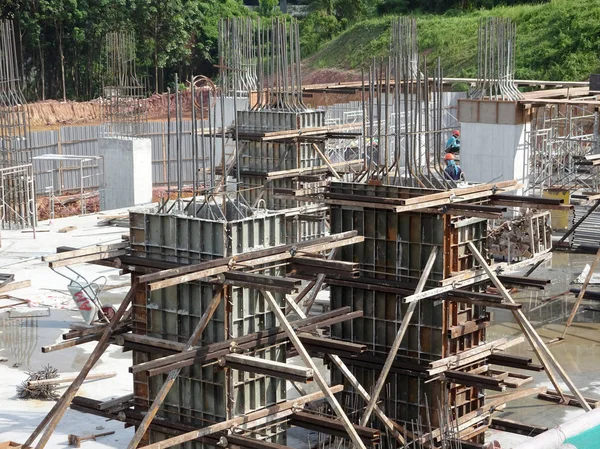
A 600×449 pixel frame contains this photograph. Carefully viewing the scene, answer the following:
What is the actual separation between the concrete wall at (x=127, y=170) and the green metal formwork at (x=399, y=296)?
704 inches

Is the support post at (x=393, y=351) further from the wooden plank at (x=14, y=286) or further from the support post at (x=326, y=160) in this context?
the wooden plank at (x=14, y=286)

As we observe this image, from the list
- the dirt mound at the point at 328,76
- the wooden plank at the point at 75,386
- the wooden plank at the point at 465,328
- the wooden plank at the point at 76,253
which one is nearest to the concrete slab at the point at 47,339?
the wooden plank at the point at 75,386

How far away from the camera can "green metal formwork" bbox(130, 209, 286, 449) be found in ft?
39.1

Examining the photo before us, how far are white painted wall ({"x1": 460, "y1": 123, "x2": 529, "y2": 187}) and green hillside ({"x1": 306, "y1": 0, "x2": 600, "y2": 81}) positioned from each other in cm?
1769

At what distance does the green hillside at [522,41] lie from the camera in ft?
144

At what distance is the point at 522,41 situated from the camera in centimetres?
4703

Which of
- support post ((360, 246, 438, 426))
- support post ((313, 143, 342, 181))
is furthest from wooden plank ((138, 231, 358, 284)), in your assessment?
support post ((313, 143, 342, 181))

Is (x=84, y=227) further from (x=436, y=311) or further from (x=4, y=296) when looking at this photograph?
(x=436, y=311)

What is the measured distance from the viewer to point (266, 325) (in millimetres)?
12328

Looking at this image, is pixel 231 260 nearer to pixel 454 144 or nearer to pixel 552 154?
pixel 552 154

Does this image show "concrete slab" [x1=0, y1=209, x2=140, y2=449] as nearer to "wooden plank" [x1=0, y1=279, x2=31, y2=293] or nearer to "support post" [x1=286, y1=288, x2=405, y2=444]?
→ "wooden plank" [x1=0, y1=279, x2=31, y2=293]

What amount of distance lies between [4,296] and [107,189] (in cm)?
1094

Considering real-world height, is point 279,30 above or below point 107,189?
above

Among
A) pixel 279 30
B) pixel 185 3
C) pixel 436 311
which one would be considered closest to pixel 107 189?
pixel 279 30
